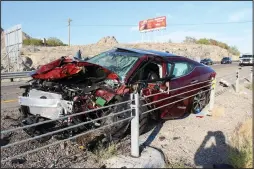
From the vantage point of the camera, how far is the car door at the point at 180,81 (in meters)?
6.32

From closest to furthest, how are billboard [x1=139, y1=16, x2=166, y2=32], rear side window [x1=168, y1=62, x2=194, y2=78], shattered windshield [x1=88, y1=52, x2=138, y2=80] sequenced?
shattered windshield [x1=88, y1=52, x2=138, y2=80] < rear side window [x1=168, y1=62, x2=194, y2=78] < billboard [x1=139, y1=16, x2=166, y2=32]

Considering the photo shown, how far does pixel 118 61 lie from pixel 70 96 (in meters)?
1.56

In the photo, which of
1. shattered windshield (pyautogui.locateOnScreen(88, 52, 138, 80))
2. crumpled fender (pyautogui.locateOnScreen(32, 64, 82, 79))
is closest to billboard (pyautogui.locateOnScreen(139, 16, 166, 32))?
shattered windshield (pyautogui.locateOnScreen(88, 52, 138, 80))

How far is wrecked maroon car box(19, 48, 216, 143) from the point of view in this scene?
4.96 m

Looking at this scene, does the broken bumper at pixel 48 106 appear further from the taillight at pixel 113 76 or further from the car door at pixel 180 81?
the car door at pixel 180 81

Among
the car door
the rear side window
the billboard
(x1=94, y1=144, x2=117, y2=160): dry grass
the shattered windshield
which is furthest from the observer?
the billboard

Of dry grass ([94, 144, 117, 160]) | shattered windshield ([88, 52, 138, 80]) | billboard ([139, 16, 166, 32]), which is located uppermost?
billboard ([139, 16, 166, 32])

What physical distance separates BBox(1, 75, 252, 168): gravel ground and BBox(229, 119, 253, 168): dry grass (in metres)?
0.15

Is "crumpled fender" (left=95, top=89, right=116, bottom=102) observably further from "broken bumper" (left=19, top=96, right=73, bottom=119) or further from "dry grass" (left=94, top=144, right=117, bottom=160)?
"dry grass" (left=94, top=144, right=117, bottom=160)

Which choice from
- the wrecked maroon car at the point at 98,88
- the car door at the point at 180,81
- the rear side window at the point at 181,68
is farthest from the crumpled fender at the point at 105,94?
the rear side window at the point at 181,68

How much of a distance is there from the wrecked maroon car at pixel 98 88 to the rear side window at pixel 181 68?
0.03 meters

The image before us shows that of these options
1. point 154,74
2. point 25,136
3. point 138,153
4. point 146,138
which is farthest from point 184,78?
point 25,136

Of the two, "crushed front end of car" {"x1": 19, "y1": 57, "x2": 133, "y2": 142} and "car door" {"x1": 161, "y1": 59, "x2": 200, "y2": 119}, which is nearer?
"crushed front end of car" {"x1": 19, "y1": 57, "x2": 133, "y2": 142}

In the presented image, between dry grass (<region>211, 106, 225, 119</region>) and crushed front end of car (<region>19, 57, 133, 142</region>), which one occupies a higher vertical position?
crushed front end of car (<region>19, 57, 133, 142</region>)
